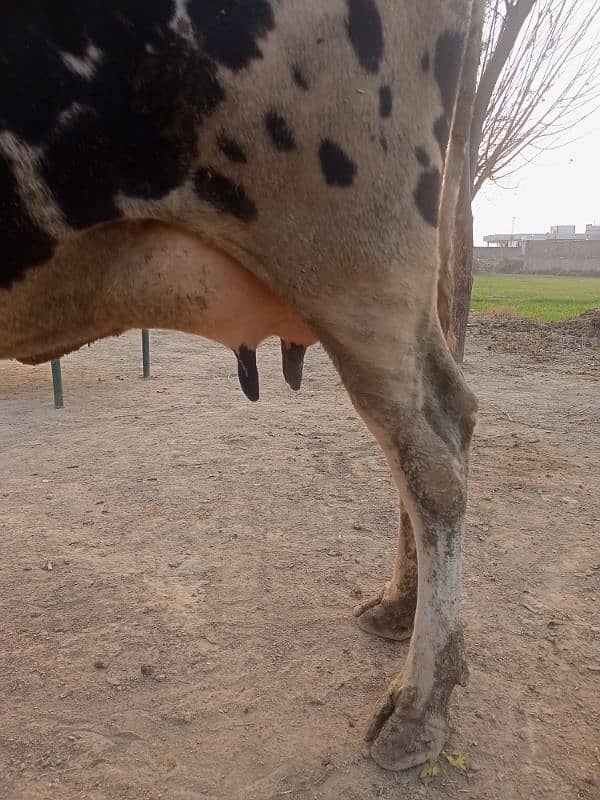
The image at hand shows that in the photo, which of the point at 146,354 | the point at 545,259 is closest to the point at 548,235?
the point at 545,259

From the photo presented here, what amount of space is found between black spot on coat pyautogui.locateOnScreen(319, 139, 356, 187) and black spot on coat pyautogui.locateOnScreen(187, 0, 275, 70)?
0.88 feet

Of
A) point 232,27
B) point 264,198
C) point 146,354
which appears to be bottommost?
point 146,354

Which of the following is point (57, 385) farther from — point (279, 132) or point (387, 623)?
point (279, 132)

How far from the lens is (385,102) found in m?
1.60

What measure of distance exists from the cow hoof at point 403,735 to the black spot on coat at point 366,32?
6.08 ft

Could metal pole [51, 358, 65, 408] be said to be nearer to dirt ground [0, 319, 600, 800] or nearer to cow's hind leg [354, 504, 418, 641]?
dirt ground [0, 319, 600, 800]

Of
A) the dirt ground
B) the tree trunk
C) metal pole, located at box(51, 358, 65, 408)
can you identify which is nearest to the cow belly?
the tree trunk

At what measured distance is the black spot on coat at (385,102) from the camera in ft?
5.23

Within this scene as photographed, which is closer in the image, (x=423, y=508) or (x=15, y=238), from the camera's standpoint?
(x=15, y=238)

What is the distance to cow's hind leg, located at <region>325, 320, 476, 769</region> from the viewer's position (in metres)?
1.86

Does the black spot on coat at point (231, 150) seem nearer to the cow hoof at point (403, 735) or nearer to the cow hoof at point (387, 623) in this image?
the cow hoof at point (403, 735)

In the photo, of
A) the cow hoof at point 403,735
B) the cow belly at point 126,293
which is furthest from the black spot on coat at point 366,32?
the cow hoof at point 403,735

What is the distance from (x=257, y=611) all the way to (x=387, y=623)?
56 cm

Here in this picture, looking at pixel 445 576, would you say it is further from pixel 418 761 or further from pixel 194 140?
pixel 194 140
